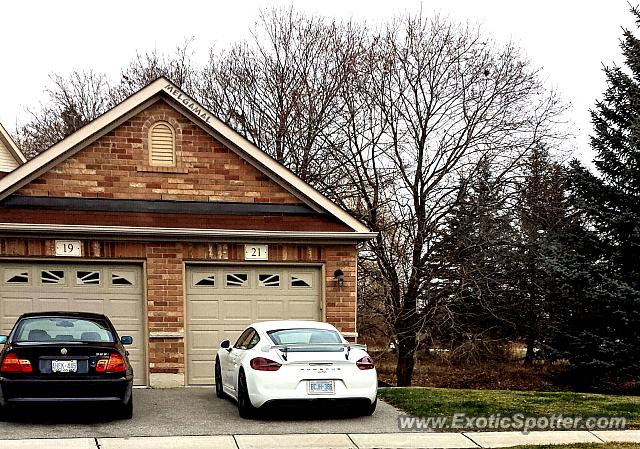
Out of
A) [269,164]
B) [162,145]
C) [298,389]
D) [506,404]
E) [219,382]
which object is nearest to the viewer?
[298,389]

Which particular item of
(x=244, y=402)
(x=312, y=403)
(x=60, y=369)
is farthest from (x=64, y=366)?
(x=312, y=403)

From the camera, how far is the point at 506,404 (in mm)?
12297

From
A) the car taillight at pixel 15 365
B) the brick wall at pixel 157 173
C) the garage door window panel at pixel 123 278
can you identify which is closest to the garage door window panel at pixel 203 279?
the garage door window panel at pixel 123 278

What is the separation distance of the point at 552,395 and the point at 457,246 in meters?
11.1

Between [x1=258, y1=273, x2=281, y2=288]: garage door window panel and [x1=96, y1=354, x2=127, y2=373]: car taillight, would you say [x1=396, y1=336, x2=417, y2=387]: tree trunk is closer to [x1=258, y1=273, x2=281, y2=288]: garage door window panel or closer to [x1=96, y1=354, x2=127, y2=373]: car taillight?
[x1=258, y1=273, x2=281, y2=288]: garage door window panel

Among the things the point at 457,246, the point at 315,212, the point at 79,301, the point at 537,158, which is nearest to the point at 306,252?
the point at 315,212

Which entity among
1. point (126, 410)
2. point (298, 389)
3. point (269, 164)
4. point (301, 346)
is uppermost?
point (269, 164)

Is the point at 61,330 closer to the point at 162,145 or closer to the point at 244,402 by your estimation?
the point at 244,402

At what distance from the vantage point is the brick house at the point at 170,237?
15.1 m

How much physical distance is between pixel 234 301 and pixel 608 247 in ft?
33.2

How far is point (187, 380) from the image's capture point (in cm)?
1558

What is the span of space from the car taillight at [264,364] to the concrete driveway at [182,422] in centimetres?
73

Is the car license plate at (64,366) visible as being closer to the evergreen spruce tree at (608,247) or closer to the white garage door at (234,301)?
the white garage door at (234,301)

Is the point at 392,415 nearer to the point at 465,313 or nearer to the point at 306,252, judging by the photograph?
the point at 306,252
